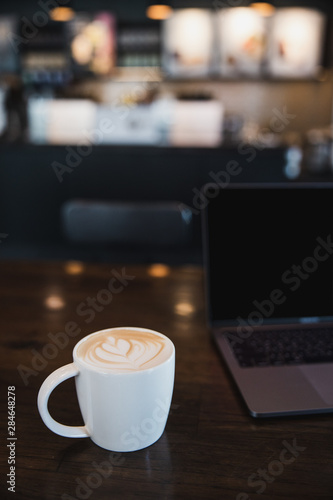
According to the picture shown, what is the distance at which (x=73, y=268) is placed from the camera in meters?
1.09

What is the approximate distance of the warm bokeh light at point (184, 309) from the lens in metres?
0.87

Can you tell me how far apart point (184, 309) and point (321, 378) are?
0.31 meters

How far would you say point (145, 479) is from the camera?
465 mm

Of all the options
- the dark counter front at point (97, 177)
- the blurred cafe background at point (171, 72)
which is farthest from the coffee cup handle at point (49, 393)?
the blurred cafe background at point (171, 72)

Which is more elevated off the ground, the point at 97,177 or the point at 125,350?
the point at 125,350

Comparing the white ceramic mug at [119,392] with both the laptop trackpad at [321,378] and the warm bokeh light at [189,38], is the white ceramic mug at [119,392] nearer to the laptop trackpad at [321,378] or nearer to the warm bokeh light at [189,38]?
the laptop trackpad at [321,378]

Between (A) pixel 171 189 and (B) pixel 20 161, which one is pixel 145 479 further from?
(B) pixel 20 161

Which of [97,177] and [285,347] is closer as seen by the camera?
[285,347]

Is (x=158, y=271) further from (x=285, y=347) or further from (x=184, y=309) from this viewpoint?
(x=285, y=347)

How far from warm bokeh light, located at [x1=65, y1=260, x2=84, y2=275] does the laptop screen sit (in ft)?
1.29

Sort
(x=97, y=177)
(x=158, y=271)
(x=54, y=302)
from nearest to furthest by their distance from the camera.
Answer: (x=54, y=302), (x=158, y=271), (x=97, y=177)

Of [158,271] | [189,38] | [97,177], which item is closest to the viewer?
[158,271]

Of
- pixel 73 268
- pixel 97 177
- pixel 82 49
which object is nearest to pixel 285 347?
pixel 73 268

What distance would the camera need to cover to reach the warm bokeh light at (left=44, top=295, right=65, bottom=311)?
2.91ft
